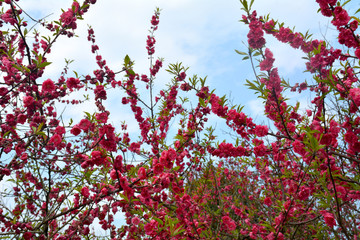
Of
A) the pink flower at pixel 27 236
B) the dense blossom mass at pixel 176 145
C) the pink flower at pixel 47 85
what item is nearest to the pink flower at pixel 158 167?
the dense blossom mass at pixel 176 145

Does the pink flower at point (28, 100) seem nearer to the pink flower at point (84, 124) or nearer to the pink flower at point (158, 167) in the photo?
the pink flower at point (84, 124)

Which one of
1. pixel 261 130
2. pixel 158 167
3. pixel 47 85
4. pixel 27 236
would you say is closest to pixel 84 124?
pixel 158 167

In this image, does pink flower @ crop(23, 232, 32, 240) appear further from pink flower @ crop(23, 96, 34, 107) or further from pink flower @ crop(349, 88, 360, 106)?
pink flower @ crop(349, 88, 360, 106)

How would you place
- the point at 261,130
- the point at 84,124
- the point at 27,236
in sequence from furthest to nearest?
the point at 261,130 < the point at 27,236 < the point at 84,124

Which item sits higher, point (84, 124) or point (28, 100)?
point (28, 100)

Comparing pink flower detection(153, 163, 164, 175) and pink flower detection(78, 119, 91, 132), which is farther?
pink flower detection(78, 119, 91, 132)

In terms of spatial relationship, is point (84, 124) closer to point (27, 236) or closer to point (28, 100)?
point (28, 100)

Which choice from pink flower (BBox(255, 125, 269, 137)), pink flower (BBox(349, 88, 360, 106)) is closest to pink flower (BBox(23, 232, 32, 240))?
pink flower (BBox(255, 125, 269, 137))

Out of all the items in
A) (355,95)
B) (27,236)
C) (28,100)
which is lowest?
(27,236)

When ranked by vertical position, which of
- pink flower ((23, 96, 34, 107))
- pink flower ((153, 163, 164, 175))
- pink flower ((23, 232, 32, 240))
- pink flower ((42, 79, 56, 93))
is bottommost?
pink flower ((23, 232, 32, 240))

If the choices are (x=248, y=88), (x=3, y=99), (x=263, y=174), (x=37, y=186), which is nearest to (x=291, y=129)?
(x=248, y=88)

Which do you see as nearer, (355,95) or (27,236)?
(355,95)

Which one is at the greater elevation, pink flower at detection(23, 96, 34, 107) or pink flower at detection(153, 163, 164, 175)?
pink flower at detection(23, 96, 34, 107)

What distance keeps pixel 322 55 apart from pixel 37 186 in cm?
598
